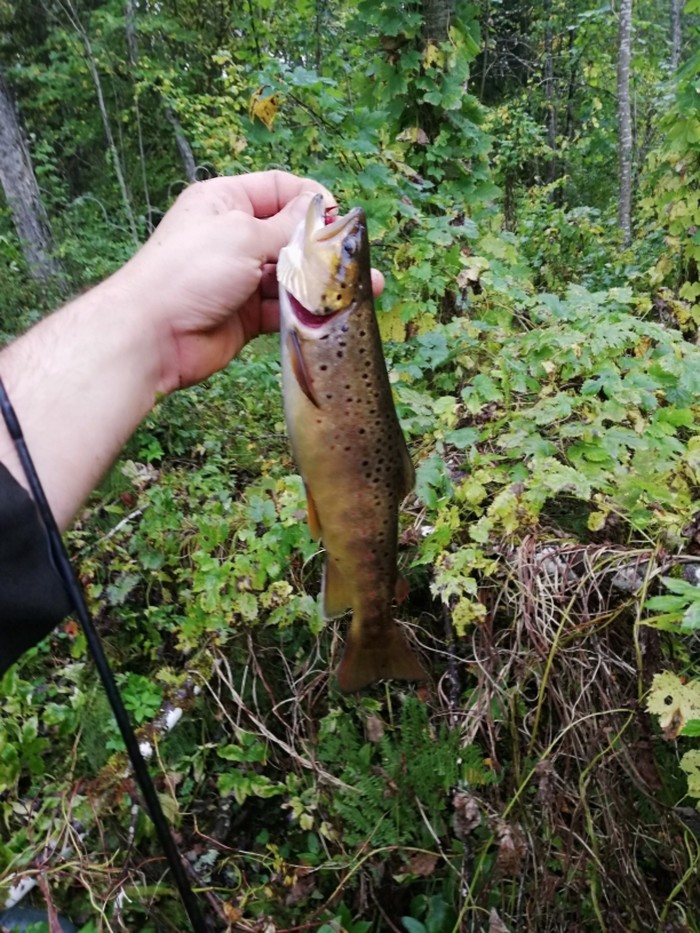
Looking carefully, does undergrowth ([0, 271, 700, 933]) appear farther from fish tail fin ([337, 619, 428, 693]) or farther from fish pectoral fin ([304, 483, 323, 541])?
fish pectoral fin ([304, 483, 323, 541])

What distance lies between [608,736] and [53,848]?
2020 millimetres

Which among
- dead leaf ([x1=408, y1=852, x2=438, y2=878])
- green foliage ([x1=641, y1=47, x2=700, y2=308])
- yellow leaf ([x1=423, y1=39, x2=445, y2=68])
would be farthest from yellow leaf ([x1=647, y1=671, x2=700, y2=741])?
yellow leaf ([x1=423, y1=39, x2=445, y2=68])

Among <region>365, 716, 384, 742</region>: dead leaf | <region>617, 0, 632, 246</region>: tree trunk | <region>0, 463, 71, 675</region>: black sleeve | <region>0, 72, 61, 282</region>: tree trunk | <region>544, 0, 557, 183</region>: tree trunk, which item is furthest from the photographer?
<region>544, 0, 557, 183</region>: tree trunk

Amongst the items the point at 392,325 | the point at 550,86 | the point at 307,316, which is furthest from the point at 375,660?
the point at 550,86

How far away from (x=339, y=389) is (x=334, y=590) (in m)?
0.59

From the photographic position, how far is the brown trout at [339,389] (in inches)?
60.6

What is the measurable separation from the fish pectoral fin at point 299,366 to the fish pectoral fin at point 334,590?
18.2 inches

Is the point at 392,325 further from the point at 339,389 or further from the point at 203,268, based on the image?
the point at 339,389

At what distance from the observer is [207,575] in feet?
8.60

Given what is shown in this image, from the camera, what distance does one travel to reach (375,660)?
188 cm

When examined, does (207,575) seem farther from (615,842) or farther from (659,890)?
(659,890)

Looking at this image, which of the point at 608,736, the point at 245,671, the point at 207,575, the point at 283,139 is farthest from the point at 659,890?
the point at 283,139

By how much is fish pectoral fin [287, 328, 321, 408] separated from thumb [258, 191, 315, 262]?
0.40 m

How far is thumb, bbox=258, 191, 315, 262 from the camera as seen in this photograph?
1828 millimetres
